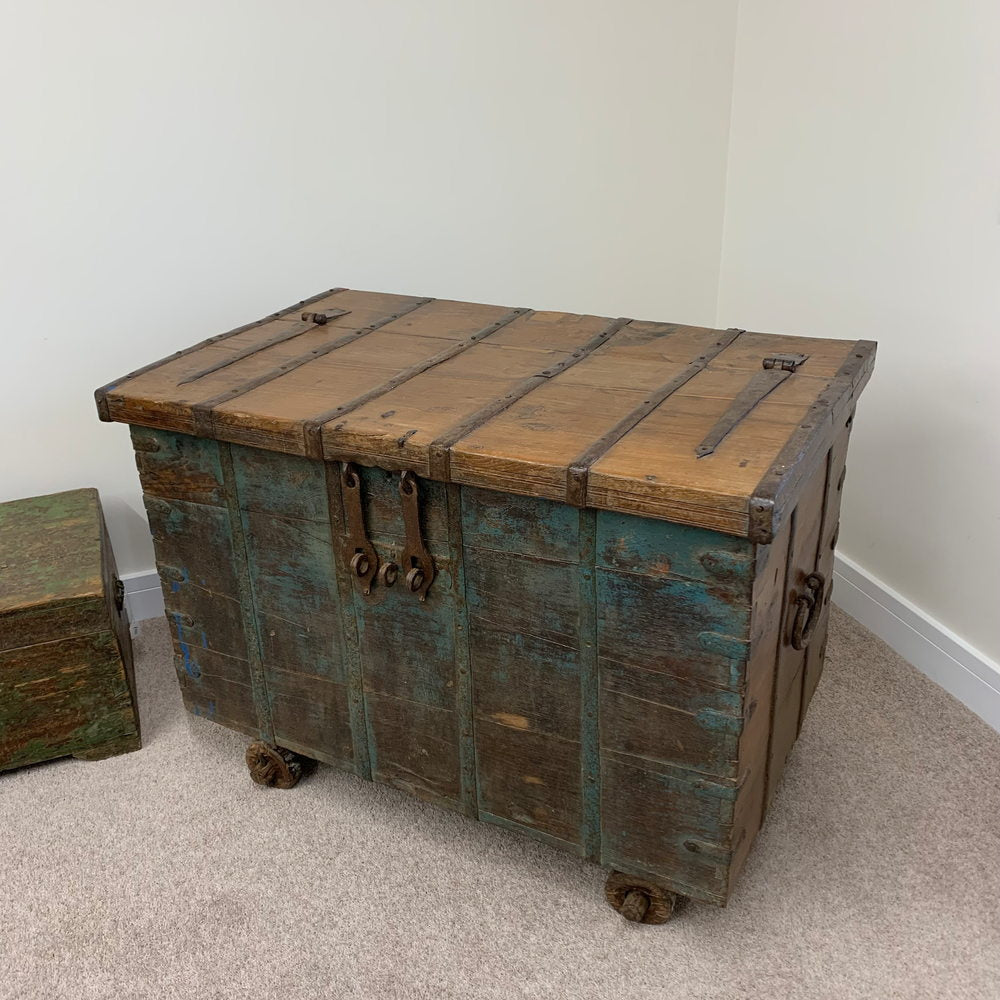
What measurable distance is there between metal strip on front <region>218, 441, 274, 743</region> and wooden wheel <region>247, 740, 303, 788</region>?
0.03 m

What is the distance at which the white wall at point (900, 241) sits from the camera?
190 cm

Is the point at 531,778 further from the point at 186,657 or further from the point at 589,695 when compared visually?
the point at 186,657

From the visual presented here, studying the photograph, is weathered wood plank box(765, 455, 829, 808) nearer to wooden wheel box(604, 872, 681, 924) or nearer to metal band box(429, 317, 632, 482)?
wooden wheel box(604, 872, 681, 924)

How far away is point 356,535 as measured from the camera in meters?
1.54

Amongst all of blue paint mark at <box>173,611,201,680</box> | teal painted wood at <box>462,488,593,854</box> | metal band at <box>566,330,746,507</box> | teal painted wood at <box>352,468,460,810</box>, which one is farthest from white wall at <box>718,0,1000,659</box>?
blue paint mark at <box>173,611,201,680</box>

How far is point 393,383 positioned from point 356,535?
0.86 feet

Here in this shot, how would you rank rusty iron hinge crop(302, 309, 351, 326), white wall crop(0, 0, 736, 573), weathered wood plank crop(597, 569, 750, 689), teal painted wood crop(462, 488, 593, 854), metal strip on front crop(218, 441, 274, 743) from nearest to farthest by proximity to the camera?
weathered wood plank crop(597, 569, 750, 689) → teal painted wood crop(462, 488, 593, 854) → metal strip on front crop(218, 441, 274, 743) → rusty iron hinge crop(302, 309, 351, 326) → white wall crop(0, 0, 736, 573)

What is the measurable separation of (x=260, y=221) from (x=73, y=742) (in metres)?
1.15

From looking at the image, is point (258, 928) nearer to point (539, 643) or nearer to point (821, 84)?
point (539, 643)

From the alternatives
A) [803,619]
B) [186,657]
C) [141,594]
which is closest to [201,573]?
[186,657]

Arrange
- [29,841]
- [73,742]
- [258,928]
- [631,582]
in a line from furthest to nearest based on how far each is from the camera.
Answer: [73,742] → [29,841] → [258,928] → [631,582]

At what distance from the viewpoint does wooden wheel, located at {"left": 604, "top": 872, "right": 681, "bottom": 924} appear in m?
1.55

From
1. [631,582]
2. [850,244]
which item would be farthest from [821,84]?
[631,582]

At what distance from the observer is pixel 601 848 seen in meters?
1.55
